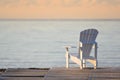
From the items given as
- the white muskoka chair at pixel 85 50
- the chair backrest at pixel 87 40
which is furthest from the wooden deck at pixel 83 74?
the chair backrest at pixel 87 40

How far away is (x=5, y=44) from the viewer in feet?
36.5

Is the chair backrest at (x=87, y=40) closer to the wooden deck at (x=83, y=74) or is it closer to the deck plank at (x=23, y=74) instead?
the wooden deck at (x=83, y=74)

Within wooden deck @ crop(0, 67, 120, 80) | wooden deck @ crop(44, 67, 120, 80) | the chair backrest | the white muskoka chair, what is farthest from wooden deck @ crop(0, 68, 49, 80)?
the chair backrest

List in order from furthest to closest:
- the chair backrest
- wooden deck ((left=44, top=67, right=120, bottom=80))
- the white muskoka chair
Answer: the chair backrest < the white muskoka chair < wooden deck ((left=44, top=67, right=120, bottom=80))

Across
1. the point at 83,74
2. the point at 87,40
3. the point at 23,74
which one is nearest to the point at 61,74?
the point at 83,74

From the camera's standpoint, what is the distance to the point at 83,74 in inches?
201

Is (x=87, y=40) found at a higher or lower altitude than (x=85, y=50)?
higher

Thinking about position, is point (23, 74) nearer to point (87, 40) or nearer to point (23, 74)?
point (23, 74)

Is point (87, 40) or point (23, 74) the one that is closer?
point (23, 74)

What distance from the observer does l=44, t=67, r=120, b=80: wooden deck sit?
483 cm

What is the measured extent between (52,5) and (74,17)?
1566 mm

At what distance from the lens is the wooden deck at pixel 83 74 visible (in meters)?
4.83

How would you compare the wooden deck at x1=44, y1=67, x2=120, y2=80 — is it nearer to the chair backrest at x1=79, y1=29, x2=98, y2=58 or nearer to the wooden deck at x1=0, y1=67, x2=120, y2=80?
the wooden deck at x1=0, y1=67, x2=120, y2=80

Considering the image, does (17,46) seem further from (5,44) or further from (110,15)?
(110,15)
